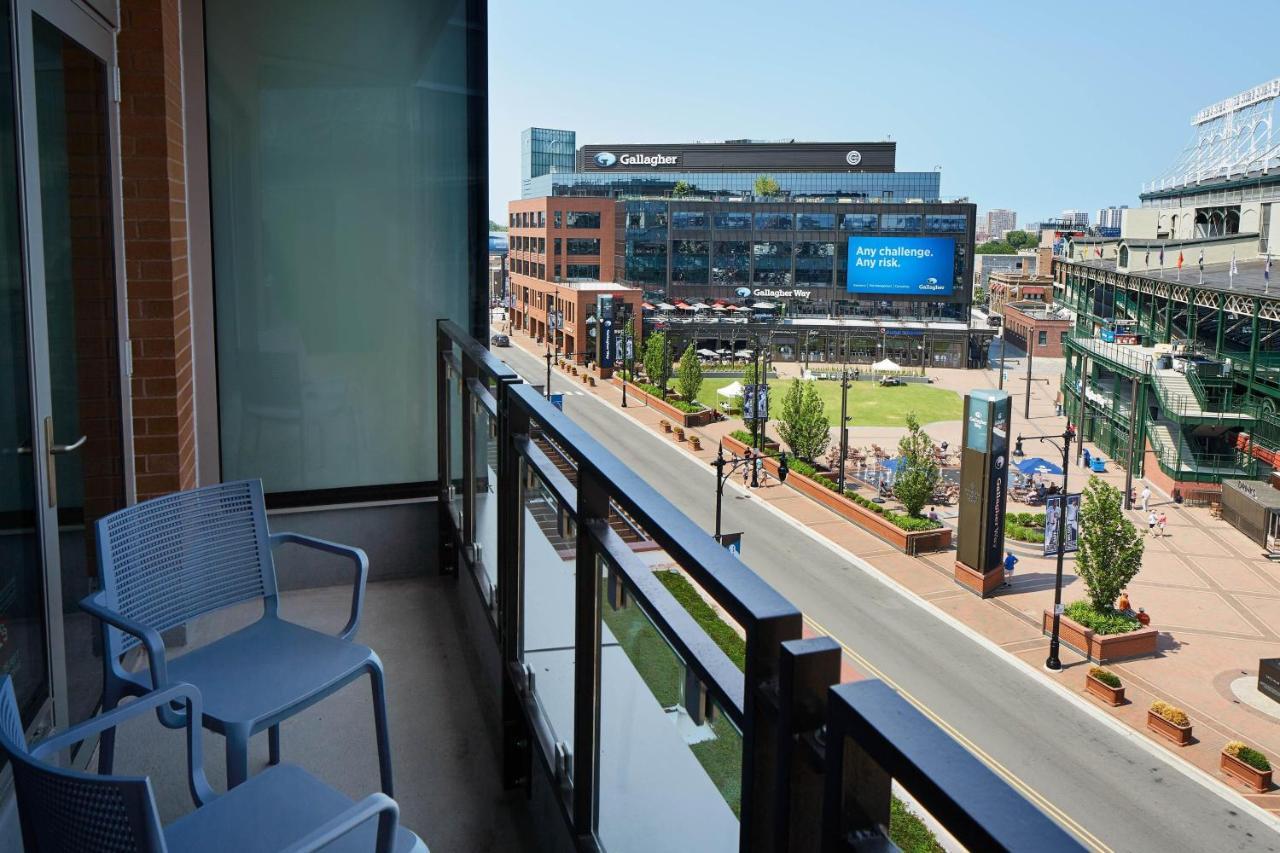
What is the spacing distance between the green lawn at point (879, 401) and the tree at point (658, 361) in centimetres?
162

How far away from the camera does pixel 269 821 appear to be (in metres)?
1.14

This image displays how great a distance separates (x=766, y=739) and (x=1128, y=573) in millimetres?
16349

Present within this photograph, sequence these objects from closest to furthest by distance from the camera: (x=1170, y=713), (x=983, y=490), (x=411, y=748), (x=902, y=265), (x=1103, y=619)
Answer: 1. (x=411, y=748)
2. (x=1170, y=713)
3. (x=1103, y=619)
4. (x=983, y=490)
5. (x=902, y=265)

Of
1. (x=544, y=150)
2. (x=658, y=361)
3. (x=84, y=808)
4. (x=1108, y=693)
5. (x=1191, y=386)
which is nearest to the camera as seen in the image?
(x=84, y=808)

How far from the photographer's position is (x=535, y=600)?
6.15ft

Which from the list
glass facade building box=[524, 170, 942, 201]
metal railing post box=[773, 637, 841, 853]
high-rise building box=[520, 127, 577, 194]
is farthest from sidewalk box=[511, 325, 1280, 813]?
high-rise building box=[520, 127, 577, 194]

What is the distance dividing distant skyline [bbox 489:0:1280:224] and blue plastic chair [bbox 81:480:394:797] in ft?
270

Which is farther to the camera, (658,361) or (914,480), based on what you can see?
(658,361)

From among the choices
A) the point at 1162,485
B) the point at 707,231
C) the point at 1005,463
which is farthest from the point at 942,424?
the point at 707,231

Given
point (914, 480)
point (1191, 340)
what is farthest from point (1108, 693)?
point (1191, 340)

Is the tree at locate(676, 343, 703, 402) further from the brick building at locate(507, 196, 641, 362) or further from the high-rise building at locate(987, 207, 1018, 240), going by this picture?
the high-rise building at locate(987, 207, 1018, 240)

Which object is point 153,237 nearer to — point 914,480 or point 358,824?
point 358,824

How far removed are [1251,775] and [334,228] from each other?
12.4 metres

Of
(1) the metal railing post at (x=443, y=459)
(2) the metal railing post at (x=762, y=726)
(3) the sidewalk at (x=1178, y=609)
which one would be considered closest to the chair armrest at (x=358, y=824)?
(2) the metal railing post at (x=762, y=726)
